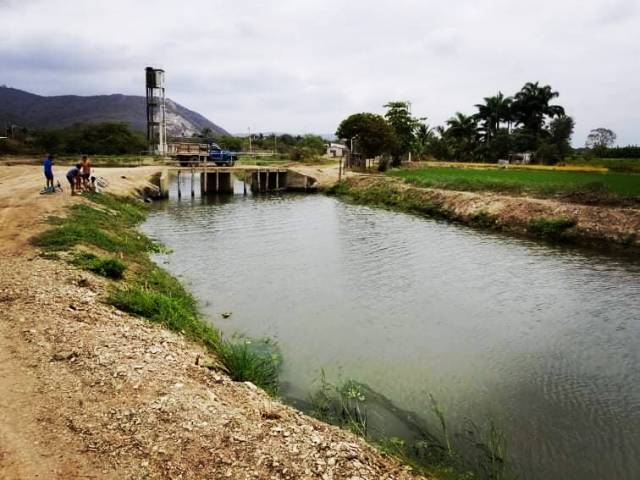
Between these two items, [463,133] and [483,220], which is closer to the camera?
[483,220]

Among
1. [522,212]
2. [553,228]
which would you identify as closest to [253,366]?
[553,228]

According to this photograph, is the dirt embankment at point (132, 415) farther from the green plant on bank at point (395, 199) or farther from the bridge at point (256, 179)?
the bridge at point (256, 179)

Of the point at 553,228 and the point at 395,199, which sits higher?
the point at 395,199

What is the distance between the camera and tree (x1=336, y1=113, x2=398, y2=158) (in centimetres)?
5753

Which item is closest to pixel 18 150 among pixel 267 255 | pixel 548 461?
pixel 267 255

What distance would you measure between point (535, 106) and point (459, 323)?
226 ft

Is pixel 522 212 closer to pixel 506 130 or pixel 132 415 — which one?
pixel 132 415

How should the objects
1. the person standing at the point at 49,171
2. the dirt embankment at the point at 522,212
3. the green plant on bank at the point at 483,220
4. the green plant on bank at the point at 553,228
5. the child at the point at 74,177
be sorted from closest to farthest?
the person standing at the point at 49,171, the dirt embankment at the point at 522,212, the child at the point at 74,177, the green plant on bank at the point at 553,228, the green plant on bank at the point at 483,220

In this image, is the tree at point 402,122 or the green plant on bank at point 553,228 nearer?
the green plant on bank at point 553,228

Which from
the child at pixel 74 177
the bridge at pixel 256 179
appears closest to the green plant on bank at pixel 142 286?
the child at pixel 74 177

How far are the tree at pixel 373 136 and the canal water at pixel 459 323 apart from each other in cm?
3473

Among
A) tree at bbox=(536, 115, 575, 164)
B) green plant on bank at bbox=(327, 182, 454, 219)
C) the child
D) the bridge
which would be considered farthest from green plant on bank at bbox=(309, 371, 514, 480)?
tree at bbox=(536, 115, 575, 164)

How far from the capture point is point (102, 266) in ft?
39.9

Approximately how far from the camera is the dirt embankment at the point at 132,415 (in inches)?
202
